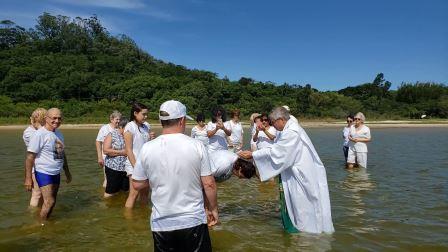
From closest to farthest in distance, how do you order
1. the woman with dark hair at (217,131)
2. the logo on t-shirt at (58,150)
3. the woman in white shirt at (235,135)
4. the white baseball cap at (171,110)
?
1. the white baseball cap at (171,110)
2. the logo on t-shirt at (58,150)
3. the woman with dark hair at (217,131)
4. the woman in white shirt at (235,135)

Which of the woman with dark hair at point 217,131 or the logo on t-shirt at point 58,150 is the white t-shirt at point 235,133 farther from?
the logo on t-shirt at point 58,150

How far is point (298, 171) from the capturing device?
598 cm

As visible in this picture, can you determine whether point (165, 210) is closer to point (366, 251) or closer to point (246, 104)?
point (366, 251)

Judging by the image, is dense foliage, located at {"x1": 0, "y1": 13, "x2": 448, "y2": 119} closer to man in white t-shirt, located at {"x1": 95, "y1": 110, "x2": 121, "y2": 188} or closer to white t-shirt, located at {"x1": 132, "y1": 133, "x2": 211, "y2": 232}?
man in white t-shirt, located at {"x1": 95, "y1": 110, "x2": 121, "y2": 188}

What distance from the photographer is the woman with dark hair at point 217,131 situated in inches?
387

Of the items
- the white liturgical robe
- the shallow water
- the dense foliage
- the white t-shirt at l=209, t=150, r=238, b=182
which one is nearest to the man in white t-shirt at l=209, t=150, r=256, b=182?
the white t-shirt at l=209, t=150, r=238, b=182

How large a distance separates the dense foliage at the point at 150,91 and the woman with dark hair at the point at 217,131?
147ft

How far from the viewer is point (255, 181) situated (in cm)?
1185

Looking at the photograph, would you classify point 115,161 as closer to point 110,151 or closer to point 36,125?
point 110,151

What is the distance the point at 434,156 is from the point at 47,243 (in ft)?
54.0

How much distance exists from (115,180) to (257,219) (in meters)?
2.95

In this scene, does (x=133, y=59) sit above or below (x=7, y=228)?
above

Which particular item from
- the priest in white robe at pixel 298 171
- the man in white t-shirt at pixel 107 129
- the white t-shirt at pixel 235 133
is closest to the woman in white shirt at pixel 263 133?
the white t-shirt at pixel 235 133

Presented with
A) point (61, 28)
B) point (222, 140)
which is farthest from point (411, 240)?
point (61, 28)
